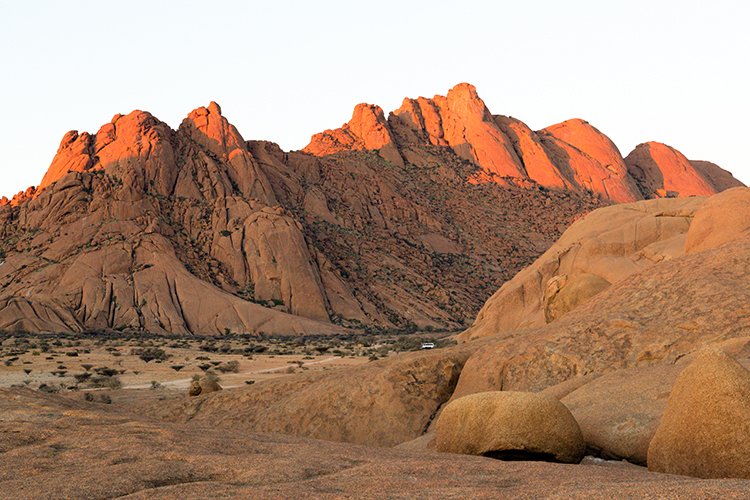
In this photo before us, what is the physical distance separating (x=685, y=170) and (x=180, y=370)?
110m

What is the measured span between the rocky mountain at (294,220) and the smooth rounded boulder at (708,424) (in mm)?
64969

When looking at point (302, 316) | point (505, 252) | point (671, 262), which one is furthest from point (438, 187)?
point (671, 262)

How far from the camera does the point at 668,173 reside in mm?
129125

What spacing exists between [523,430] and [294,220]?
259 feet

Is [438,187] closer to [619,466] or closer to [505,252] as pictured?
[505,252]

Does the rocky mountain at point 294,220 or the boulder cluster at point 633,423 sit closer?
the boulder cluster at point 633,423

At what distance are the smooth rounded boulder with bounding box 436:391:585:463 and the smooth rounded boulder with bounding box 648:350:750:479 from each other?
1372 millimetres

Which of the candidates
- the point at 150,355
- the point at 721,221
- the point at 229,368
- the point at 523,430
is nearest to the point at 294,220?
the point at 150,355

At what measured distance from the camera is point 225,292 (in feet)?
258

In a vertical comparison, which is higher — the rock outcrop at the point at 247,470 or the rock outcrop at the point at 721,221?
the rock outcrop at the point at 721,221

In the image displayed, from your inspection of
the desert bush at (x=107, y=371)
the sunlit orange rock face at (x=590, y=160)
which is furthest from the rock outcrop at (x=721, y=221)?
the sunlit orange rock face at (x=590, y=160)

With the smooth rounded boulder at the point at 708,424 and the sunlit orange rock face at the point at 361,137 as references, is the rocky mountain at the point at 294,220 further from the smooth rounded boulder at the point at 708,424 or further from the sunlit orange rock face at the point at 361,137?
the smooth rounded boulder at the point at 708,424

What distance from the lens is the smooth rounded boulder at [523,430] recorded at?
10664 mm

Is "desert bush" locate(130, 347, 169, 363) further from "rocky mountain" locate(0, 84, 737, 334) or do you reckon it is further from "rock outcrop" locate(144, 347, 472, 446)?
"rock outcrop" locate(144, 347, 472, 446)
